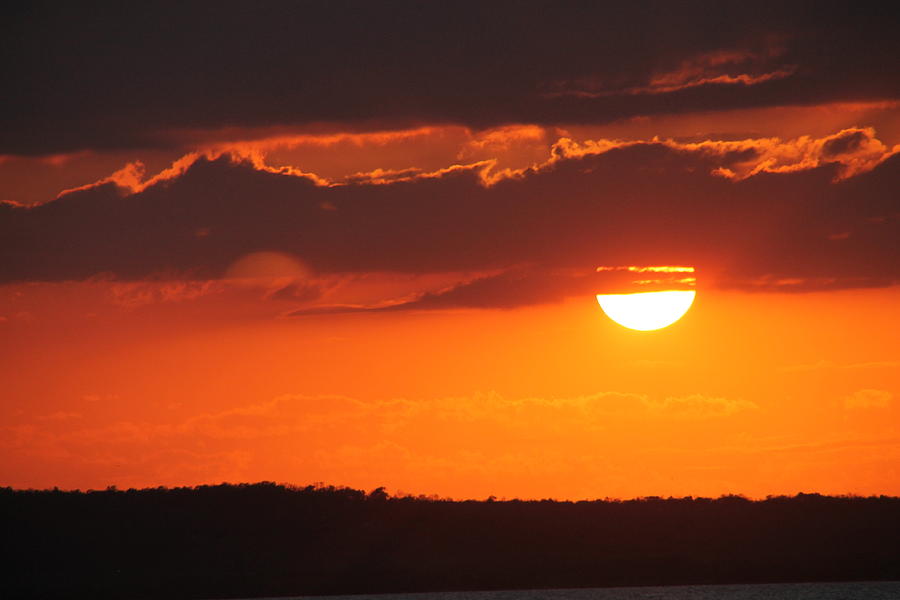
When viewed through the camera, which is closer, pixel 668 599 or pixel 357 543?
pixel 668 599

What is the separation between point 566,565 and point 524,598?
2.72 metres

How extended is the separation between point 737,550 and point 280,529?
2135 cm

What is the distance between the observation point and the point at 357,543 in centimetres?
7462

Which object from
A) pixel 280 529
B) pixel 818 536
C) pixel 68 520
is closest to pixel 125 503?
pixel 68 520

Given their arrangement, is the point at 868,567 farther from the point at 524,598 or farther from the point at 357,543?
the point at 357,543

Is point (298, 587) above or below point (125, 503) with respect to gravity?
below

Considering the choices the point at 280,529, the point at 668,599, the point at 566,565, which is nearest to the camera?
the point at 668,599

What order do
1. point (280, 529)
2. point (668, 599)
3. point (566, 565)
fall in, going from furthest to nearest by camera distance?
point (280, 529)
point (566, 565)
point (668, 599)

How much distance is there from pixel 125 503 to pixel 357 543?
11.8 meters

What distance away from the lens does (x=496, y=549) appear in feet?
236

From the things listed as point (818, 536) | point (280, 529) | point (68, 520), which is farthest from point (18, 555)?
point (818, 536)

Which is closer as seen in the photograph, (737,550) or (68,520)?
(737,550)

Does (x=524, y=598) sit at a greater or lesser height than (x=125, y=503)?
lesser

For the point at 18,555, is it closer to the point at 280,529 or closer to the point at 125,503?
the point at 125,503
